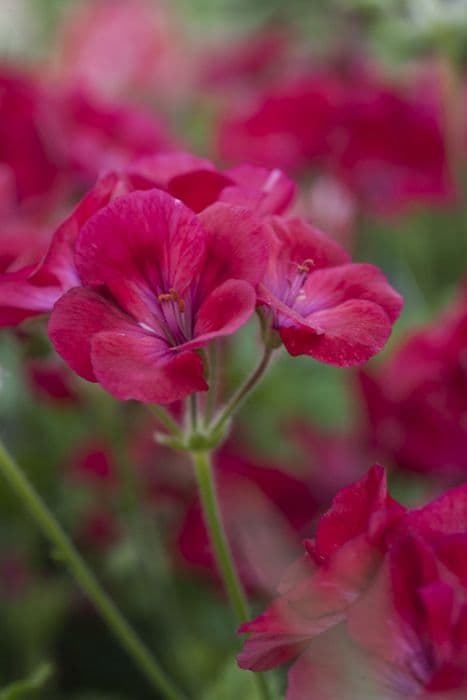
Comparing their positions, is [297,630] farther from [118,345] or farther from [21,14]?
[21,14]

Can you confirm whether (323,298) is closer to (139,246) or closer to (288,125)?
(139,246)

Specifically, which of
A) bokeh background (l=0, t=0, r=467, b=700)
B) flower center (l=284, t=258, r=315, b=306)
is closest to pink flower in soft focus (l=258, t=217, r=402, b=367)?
flower center (l=284, t=258, r=315, b=306)

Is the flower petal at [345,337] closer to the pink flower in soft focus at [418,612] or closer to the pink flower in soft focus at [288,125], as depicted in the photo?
the pink flower in soft focus at [418,612]

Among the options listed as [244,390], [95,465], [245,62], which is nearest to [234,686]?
[244,390]

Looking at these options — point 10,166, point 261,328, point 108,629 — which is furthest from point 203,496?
point 10,166

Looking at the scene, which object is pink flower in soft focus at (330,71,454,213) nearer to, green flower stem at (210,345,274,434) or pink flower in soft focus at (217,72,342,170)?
pink flower in soft focus at (217,72,342,170)

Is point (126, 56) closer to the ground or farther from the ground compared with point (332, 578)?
closer to the ground
